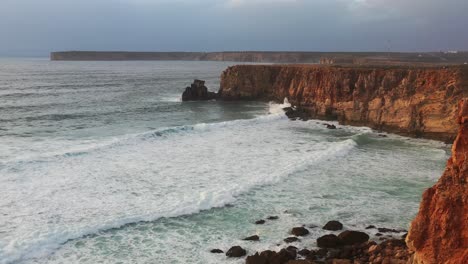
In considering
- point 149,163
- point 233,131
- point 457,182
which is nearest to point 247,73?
point 233,131

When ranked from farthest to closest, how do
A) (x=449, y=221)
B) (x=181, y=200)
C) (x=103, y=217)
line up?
(x=181, y=200) < (x=103, y=217) < (x=449, y=221)

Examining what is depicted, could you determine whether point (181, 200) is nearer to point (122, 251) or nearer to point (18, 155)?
point (122, 251)

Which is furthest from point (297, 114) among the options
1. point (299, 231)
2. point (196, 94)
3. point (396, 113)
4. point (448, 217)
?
point (448, 217)

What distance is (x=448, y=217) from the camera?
31.5 feet

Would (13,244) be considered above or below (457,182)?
below

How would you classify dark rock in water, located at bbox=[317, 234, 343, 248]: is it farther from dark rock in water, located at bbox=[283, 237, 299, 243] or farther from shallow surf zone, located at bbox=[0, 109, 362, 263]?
shallow surf zone, located at bbox=[0, 109, 362, 263]

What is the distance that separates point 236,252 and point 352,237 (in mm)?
3882

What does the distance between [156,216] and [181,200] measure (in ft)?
6.32

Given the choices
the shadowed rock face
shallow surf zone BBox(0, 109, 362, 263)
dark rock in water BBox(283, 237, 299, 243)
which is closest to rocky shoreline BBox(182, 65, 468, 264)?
the shadowed rock face

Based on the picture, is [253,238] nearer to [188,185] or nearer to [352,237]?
[352,237]

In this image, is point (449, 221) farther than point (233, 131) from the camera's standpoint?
No

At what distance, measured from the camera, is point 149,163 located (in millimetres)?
25203

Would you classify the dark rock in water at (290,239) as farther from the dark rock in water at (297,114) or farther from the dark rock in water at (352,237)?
the dark rock in water at (297,114)

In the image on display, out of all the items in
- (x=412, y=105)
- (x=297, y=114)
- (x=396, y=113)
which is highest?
(x=412, y=105)
